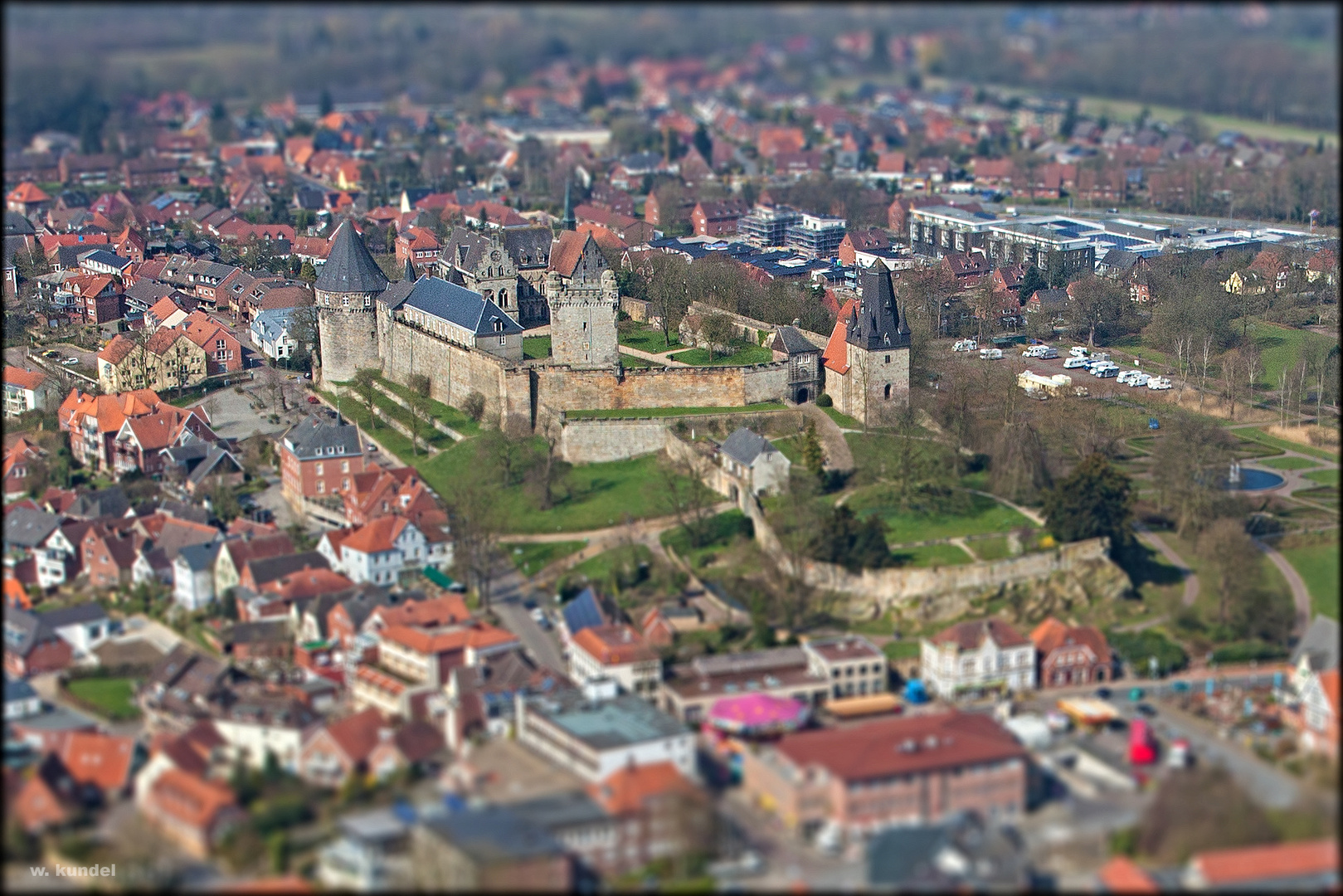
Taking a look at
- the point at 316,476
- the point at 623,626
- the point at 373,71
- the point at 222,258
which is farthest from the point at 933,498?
the point at 373,71

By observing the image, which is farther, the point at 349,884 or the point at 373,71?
the point at 373,71

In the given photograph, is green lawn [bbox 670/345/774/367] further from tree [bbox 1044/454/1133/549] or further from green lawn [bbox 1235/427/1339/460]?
green lawn [bbox 1235/427/1339/460]

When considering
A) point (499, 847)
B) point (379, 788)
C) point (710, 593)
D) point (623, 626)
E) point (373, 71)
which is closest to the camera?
point (499, 847)

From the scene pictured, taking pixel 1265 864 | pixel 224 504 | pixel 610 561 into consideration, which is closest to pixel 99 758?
pixel 610 561

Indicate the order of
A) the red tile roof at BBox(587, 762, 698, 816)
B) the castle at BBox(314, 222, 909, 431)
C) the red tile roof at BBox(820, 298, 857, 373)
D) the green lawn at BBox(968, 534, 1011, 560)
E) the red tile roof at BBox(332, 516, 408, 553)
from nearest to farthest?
the red tile roof at BBox(587, 762, 698, 816)
the green lawn at BBox(968, 534, 1011, 560)
the red tile roof at BBox(332, 516, 408, 553)
the castle at BBox(314, 222, 909, 431)
the red tile roof at BBox(820, 298, 857, 373)

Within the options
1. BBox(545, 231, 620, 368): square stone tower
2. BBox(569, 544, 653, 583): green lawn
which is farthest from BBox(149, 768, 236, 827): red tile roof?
BBox(545, 231, 620, 368): square stone tower

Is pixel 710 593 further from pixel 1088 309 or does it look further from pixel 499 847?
pixel 1088 309
